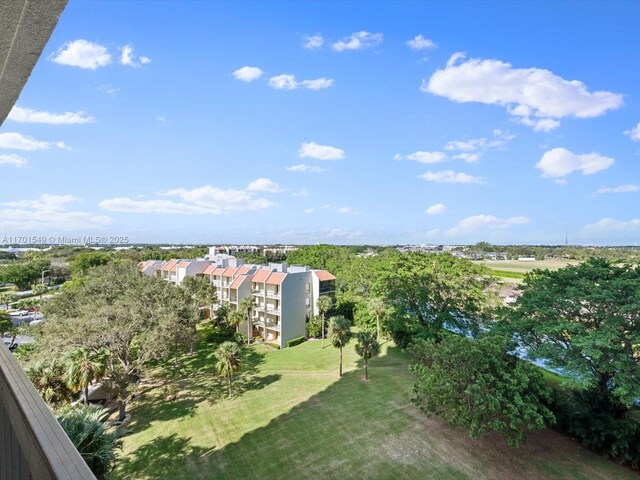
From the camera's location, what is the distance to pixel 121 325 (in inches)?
704

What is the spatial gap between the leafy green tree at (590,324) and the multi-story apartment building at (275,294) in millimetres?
18572

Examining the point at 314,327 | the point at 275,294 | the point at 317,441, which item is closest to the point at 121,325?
the point at 317,441

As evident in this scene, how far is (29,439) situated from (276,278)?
1123 inches

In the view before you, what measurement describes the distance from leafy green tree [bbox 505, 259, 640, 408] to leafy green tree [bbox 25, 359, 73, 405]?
20721 millimetres

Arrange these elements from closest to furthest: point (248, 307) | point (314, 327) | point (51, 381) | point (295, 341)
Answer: point (51, 381) → point (248, 307) → point (295, 341) → point (314, 327)

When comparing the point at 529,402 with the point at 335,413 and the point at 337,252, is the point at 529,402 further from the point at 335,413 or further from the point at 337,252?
the point at 337,252

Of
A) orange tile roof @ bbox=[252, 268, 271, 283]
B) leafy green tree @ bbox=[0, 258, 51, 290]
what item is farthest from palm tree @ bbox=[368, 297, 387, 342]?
leafy green tree @ bbox=[0, 258, 51, 290]

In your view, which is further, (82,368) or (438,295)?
(438,295)

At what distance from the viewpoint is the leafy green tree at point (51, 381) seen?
14.1m

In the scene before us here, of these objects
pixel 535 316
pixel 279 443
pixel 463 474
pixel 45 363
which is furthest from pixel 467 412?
pixel 45 363

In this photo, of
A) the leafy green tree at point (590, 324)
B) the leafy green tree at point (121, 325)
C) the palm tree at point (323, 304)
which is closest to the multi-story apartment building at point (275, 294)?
the palm tree at point (323, 304)

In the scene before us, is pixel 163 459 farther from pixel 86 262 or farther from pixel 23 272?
pixel 23 272

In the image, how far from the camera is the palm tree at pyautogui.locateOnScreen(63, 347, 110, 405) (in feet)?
47.3

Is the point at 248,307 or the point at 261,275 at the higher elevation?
the point at 261,275
